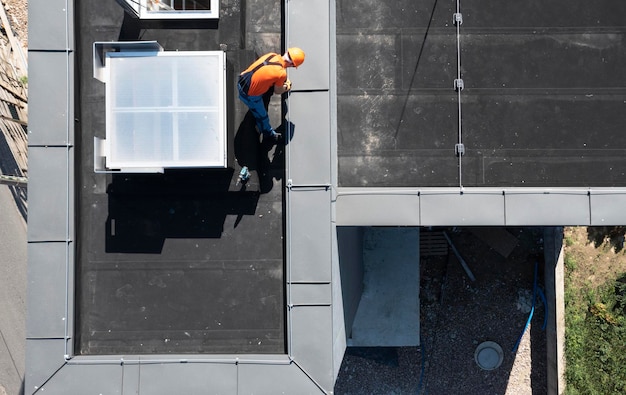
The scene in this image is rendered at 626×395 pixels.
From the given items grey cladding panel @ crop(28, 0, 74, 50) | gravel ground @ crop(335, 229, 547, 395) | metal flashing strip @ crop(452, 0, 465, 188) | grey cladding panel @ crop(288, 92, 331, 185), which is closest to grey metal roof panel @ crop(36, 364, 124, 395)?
grey cladding panel @ crop(288, 92, 331, 185)

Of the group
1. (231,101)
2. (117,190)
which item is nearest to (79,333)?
(117,190)

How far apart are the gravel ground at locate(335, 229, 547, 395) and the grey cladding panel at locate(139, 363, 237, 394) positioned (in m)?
7.51

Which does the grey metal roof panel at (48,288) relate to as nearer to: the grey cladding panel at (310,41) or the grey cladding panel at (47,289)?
the grey cladding panel at (47,289)

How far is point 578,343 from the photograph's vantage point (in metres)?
12.9

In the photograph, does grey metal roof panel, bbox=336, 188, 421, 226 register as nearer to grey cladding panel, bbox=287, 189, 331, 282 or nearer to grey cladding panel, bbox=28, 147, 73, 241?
grey cladding panel, bbox=287, 189, 331, 282

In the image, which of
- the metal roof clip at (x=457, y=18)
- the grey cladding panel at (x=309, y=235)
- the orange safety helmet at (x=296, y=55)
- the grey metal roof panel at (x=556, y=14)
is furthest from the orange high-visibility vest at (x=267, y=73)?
the grey metal roof panel at (x=556, y=14)

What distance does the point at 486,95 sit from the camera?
7.25 m

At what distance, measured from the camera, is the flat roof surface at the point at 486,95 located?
719cm

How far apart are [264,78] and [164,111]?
54.8 inches

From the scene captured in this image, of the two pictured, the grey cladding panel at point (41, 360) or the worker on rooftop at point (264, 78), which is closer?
the worker on rooftop at point (264, 78)

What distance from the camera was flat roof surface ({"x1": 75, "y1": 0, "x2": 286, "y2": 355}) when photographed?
21.7 ft

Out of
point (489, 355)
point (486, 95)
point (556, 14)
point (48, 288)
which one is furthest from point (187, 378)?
point (489, 355)

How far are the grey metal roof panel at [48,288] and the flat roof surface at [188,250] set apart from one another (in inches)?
12.3

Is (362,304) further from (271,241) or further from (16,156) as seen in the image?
(16,156)
